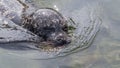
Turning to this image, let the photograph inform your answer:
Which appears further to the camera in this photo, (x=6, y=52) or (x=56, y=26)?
(x=56, y=26)

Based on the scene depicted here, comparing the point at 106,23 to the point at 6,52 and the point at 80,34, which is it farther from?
the point at 6,52

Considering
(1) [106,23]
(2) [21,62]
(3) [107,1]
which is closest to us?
(2) [21,62]

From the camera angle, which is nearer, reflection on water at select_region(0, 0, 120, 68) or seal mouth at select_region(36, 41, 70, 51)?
reflection on water at select_region(0, 0, 120, 68)

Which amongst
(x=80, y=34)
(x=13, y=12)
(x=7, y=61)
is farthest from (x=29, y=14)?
(x=7, y=61)

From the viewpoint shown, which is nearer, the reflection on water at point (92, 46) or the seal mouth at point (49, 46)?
the reflection on water at point (92, 46)

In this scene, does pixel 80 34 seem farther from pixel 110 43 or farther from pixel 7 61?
pixel 7 61

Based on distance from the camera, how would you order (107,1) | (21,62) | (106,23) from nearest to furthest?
(21,62) < (106,23) < (107,1)

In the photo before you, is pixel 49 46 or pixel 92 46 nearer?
pixel 49 46

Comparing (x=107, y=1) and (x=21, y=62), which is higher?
(x=107, y=1)
